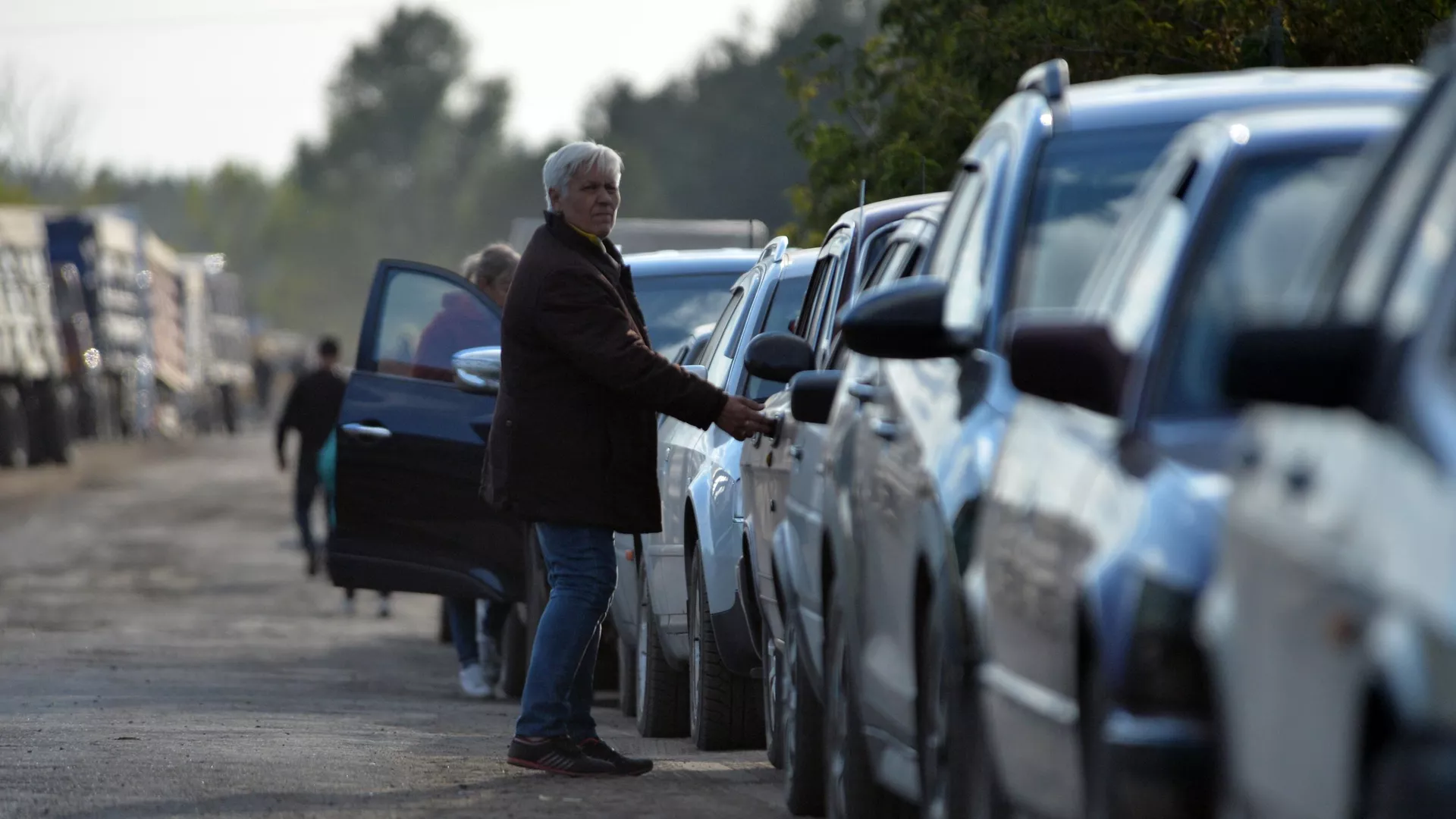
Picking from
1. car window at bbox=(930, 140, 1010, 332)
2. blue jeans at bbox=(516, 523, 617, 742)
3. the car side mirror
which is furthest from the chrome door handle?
car window at bbox=(930, 140, 1010, 332)

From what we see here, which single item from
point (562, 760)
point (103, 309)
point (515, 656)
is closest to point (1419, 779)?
point (562, 760)

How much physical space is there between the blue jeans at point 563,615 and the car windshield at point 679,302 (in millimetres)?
5422

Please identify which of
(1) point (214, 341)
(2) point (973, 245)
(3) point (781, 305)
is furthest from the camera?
(1) point (214, 341)

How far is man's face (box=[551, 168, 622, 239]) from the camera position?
8789mm


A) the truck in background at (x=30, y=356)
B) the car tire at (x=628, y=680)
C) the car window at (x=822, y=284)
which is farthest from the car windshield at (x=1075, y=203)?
the truck in background at (x=30, y=356)

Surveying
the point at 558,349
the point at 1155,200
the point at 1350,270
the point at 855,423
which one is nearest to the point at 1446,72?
the point at 1350,270

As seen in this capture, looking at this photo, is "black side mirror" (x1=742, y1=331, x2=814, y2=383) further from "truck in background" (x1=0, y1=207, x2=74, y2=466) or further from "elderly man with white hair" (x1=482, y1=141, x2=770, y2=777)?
"truck in background" (x1=0, y1=207, x2=74, y2=466)

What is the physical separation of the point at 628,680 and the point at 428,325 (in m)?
1.87

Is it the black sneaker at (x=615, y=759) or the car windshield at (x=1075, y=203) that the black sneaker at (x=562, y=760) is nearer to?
the black sneaker at (x=615, y=759)

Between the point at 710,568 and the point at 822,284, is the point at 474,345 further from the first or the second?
the point at 822,284

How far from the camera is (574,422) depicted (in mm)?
8688

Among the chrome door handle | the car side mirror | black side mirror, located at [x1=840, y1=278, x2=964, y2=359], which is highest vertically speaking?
black side mirror, located at [x1=840, y1=278, x2=964, y2=359]

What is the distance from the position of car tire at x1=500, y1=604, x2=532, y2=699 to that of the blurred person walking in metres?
0.09

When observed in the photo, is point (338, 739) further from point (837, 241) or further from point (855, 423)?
point (855, 423)
